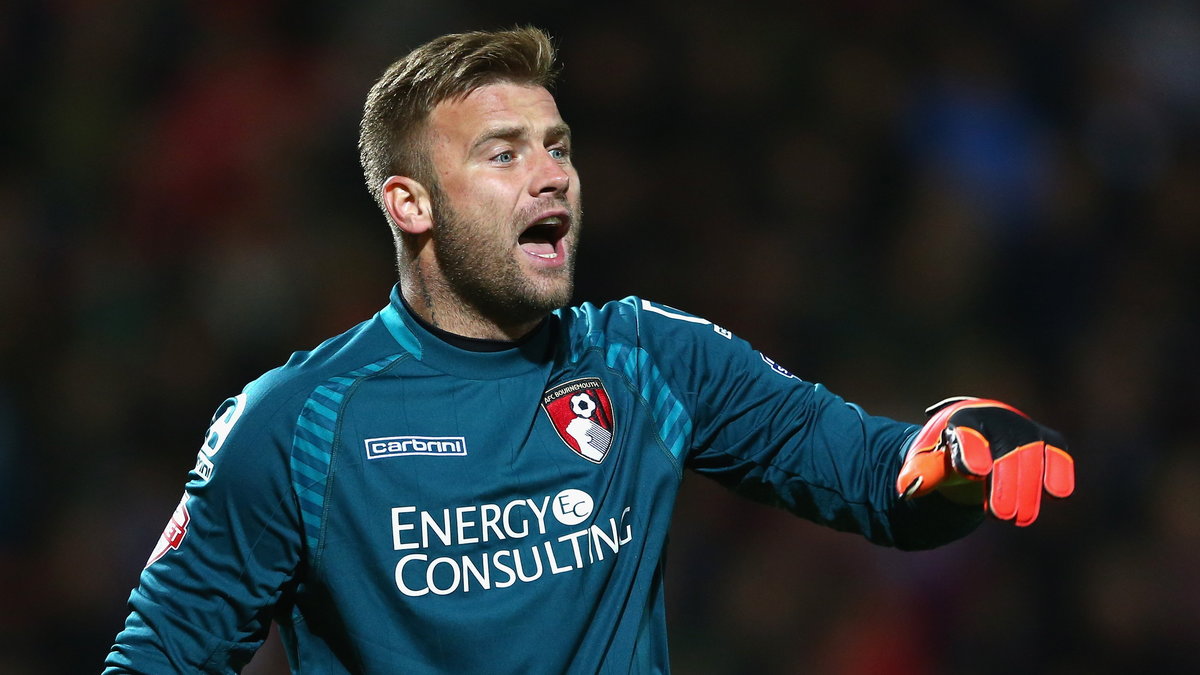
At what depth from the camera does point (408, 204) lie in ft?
9.00

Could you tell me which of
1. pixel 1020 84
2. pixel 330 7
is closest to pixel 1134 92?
pixel 1020 84

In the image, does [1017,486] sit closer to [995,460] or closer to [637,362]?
[995,460]

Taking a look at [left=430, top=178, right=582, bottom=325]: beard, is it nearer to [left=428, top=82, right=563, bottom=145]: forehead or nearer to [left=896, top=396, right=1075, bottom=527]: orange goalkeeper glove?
[left=428, top=82, right=563, bottom=145]: forehead

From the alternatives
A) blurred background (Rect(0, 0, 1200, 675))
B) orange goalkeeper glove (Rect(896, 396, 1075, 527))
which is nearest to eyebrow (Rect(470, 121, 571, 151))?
orange goalkeeper glove (Rect(896, 396, 1075, 527))

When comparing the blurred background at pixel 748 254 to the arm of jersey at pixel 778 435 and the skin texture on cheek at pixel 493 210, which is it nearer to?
the arm of jersey at pixel 778 435

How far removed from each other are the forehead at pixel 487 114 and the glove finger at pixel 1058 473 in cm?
111

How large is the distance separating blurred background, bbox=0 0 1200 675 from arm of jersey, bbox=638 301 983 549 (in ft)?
8.40

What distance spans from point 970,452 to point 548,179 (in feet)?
3.02

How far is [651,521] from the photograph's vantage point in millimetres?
2631

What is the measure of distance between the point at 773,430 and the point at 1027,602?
294 cm

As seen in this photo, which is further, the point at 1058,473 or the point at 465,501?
the point at 465,501

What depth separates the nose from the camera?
2.64m

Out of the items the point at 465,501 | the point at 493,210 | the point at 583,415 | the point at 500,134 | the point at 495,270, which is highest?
the point at 500,134

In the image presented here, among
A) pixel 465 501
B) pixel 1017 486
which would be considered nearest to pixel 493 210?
pixel 465 501
